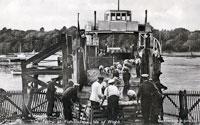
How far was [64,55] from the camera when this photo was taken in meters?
12.2

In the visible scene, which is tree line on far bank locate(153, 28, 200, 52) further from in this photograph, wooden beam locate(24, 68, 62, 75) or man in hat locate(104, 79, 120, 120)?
man in hat locate(104, 79, 120, 120)

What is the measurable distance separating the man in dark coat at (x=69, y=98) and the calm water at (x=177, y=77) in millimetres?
22935

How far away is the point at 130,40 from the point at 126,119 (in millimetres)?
58031

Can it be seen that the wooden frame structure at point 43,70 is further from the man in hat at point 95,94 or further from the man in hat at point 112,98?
the man in hat at point 112,98

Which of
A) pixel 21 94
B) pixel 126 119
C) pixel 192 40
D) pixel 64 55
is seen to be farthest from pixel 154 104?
pixel 192 40

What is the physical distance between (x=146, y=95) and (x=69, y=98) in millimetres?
2751

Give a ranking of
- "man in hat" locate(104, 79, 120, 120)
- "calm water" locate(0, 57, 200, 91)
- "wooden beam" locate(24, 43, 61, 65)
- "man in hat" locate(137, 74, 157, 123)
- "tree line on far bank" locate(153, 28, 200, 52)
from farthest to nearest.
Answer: "calm water" locate(0, 57, 200, 91), "tree line on far bank" locate(153, 28, 200, 52), "wooden beam" locate(24, 43, 61, 65), "man in hat" locate(137, 74, 157, 123), "man in hat" locate(104, 79, 120, 120)

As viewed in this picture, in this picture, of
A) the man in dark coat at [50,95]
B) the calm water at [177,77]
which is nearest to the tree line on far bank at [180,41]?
the calm water at [177,77]

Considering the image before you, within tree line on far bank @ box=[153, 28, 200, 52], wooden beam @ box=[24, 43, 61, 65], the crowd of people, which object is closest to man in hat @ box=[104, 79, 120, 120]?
the crowd of people

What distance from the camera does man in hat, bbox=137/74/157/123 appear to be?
10258 mm

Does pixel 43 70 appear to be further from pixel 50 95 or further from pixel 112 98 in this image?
pixel 112 98

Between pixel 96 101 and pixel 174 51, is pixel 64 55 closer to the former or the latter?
pixel 96 101

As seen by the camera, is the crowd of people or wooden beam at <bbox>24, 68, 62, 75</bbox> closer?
the crowd of people

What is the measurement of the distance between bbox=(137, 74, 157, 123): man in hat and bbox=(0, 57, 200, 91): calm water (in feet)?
73.1
